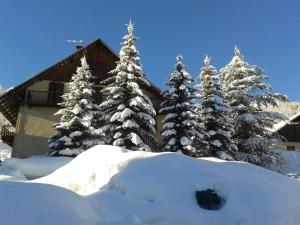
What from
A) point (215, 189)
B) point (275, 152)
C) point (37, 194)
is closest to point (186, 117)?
point (275, 152)

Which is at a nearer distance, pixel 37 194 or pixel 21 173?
pixel 37 194

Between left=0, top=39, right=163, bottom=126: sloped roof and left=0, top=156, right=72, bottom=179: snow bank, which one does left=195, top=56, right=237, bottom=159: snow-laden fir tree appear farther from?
left=0, top=156, right=72, bottom=179: snow bank

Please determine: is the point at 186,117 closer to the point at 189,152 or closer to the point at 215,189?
the point at 189,152

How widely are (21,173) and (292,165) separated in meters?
24.5

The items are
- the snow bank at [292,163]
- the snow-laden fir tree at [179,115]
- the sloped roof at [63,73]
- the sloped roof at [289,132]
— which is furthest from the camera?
the sloped roof at [289,132]

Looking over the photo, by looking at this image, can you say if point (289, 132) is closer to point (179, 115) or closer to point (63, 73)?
point (179, 115)

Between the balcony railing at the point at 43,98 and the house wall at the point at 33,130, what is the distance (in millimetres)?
434

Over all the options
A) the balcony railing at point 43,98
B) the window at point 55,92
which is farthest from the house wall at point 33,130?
the window at point 55,92

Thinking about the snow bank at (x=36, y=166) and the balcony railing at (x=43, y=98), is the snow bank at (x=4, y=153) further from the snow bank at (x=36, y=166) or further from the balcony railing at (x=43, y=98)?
the snow bank at (x=36, y=166)

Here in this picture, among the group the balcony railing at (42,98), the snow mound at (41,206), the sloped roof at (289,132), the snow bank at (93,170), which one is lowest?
the snow mound at (41,206)

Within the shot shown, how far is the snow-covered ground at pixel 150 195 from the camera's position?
18.7ft

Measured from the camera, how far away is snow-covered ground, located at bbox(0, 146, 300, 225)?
18.7 ft

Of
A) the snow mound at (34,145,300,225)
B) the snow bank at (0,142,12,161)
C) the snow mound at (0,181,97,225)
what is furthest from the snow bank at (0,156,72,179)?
the snow bank at (0,142,12,161)

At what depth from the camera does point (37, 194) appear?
5.88 meters
